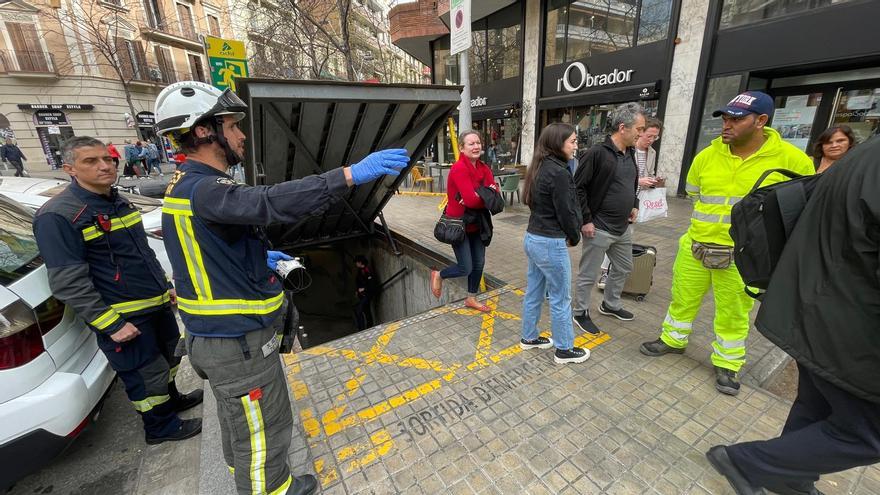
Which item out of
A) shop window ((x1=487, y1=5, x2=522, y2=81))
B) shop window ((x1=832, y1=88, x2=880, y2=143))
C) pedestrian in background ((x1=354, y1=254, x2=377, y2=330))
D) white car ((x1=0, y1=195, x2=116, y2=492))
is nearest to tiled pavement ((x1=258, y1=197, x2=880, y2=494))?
white car ((x1=0, y1=195, x2=116, y2=492))

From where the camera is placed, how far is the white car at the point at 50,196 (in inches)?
177

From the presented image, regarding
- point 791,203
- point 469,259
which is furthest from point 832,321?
point 469,259

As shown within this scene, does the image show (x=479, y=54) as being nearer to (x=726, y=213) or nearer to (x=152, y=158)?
(x=726, y=213)

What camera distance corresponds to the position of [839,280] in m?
1.37

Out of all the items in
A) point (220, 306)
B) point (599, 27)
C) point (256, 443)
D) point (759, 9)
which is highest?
point (599, 27)

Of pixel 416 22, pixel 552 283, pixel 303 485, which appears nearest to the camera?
pixel 303 485

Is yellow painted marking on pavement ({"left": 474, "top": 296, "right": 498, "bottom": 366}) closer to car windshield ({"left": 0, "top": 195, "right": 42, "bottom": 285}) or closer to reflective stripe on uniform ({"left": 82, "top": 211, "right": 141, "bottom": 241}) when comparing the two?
reflective stripe on uniform ({"left": 82, "top": 211, "right": 141, "bottom": 241})

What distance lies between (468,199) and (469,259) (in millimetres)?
685

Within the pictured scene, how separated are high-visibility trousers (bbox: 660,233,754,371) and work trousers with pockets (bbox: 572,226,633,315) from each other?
64 centimetres

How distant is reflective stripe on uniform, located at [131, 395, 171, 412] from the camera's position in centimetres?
245

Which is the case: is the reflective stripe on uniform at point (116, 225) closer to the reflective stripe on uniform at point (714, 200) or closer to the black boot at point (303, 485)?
the black boot at point (303, 485)

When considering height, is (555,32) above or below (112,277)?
above

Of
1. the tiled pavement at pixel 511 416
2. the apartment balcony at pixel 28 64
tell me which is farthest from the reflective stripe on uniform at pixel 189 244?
the apartment balcony at pixel 28 64

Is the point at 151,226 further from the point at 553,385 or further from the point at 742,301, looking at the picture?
the point at 742,301
